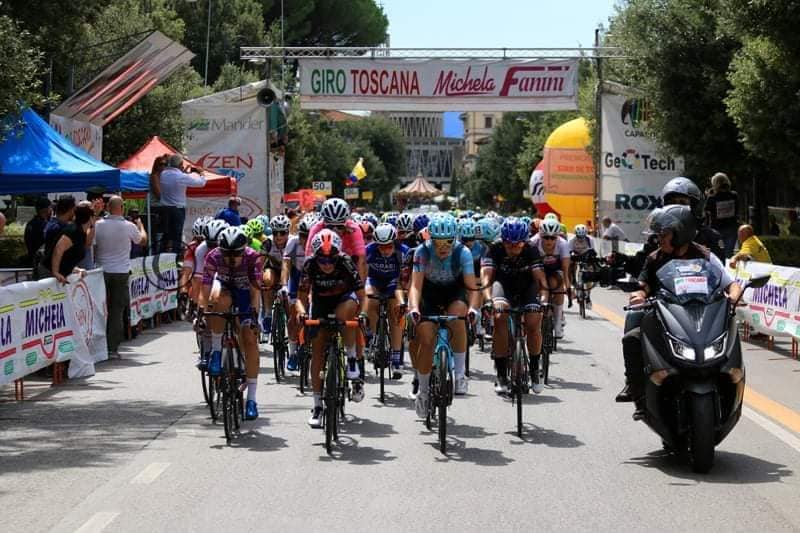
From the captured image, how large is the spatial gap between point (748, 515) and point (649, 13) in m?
28.7

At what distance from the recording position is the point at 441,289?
11.1 m

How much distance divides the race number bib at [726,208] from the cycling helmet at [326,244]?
952 cm

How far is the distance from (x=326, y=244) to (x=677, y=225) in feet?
9.43

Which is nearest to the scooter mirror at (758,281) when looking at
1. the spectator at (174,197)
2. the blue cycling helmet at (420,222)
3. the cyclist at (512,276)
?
the cyclist at (512,276)

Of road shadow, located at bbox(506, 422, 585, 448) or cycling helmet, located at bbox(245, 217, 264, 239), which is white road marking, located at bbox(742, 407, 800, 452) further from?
cycling helmet, located at bbox(245, 217, 264, 239)

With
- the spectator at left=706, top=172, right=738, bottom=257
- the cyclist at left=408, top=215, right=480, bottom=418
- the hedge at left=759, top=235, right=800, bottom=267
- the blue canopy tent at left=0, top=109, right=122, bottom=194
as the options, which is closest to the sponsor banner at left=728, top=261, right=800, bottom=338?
the spectator at left=706, top=172, right=738, bottom=257

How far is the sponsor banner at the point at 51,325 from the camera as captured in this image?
43.8 feet

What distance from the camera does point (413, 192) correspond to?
12825cm

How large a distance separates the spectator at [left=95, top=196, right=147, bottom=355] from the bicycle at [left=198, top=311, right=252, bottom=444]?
20.4 ft

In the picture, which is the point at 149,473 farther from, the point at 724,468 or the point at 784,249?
the point at 784,249

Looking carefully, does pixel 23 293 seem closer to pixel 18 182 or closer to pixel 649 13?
pixel 18 182

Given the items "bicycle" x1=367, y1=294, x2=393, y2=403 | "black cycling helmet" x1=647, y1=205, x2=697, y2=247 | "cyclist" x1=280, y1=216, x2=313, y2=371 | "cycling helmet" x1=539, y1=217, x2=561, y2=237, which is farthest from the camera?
"cycling helmet" x1=539, y1=217, x2=561, y2=237

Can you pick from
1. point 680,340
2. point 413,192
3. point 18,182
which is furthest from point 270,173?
point 413,192

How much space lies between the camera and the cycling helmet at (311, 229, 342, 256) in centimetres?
1098
